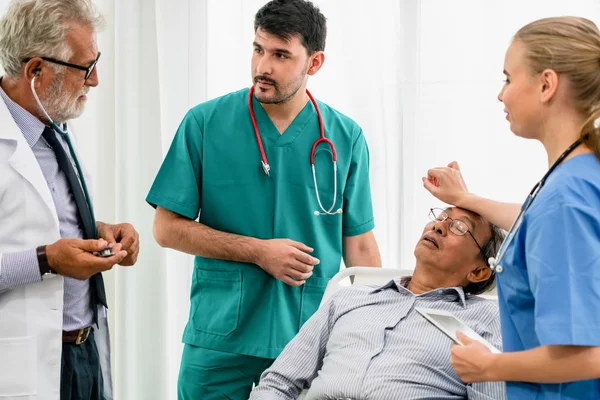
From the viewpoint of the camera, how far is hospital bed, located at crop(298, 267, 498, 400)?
6.88 ft

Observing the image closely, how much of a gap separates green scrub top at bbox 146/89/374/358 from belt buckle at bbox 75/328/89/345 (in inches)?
16.6

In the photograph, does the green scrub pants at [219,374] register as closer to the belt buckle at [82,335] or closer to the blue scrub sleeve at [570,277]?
the belt buckle at [82,335]

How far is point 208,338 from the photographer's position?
217cm

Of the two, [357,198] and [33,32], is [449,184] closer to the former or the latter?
[357,198]

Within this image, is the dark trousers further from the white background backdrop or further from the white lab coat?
the white background backdrop

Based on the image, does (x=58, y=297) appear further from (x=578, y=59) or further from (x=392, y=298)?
(x=578, y=59)

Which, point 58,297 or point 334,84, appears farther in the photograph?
point 334,84

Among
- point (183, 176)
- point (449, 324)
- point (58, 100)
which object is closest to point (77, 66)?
point (58, 100)

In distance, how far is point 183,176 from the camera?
221 centimetres

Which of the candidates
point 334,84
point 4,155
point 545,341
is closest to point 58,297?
point 4,155

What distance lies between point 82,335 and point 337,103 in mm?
1327

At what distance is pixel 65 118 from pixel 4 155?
199mm

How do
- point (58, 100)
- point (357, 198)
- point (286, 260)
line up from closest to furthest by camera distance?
1. point (58, 100)
2. point (286, 260)
3. point (357, 198)

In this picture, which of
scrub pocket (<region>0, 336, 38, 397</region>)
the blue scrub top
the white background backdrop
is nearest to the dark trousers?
scrub pocket (<region>0, 336, 38, 397</region>)
